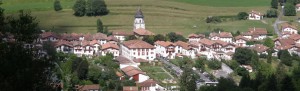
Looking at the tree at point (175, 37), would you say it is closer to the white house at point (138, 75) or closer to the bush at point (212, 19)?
the bush at point (212, 19)

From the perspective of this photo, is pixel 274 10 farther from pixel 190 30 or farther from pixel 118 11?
pixel 118 11

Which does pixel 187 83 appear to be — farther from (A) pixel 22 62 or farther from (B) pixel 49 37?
(A) pixel 22 62

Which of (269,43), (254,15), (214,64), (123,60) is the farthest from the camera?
(254,15)

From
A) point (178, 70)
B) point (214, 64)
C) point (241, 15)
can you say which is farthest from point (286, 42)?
point (178, 70)

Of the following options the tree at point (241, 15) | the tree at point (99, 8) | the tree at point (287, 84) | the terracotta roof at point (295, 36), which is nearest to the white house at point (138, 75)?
the tree at point (287, 84)

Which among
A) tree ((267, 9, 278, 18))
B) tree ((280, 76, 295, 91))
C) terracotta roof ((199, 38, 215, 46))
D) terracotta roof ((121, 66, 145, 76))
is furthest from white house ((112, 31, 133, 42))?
tree ((280, 76, 295, 91))

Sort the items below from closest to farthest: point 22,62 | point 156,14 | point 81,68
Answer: point 22,62, point 81,68, point 156,14

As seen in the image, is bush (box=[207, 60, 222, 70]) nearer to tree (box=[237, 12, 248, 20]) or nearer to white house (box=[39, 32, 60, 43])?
white house (box=[39, 32, 60, 43])
